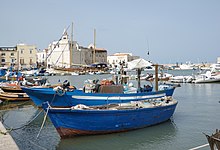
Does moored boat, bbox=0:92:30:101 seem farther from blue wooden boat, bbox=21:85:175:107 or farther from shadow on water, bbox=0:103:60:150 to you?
blue wooden boat, bbox=21:85:175:107

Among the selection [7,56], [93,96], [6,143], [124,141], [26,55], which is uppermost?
[26,55]

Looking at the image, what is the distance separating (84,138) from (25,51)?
92.6 metres

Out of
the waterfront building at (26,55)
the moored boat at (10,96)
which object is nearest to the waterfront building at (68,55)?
the waterfront building at (26,55)

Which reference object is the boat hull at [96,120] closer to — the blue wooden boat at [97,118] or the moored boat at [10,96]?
the blue wooden boat at [97,118]

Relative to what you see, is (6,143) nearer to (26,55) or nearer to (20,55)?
(20,55)

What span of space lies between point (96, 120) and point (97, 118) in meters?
0.11

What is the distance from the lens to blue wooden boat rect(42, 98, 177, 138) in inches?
469

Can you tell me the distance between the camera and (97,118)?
40.7 ft

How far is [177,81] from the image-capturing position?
53.5 metres

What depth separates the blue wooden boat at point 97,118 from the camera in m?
11.9

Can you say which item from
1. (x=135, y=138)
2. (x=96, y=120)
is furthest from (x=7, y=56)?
(x=135, y=138)

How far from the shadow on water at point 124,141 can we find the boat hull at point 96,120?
275 mm

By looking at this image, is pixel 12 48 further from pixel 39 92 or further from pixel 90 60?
pixel 39 92

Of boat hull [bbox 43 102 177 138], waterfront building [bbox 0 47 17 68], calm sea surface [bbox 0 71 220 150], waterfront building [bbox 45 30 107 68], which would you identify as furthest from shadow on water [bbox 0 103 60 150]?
waterfront building [bbox 45 30 107 68]
